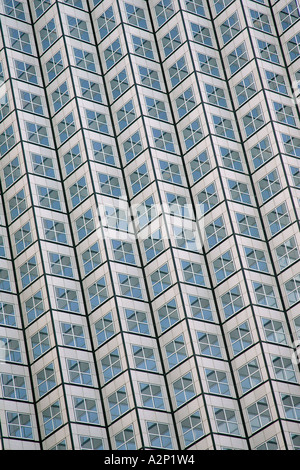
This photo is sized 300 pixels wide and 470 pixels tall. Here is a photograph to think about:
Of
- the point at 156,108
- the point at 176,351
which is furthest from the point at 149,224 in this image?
the point at 156,108

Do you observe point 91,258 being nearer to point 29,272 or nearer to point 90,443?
point 29,272

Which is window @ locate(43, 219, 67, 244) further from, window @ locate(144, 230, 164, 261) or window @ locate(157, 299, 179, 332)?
window @ locate(157, 299, 179, 332)

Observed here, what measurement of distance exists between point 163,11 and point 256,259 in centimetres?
3090

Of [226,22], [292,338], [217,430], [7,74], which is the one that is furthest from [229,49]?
[217,430]

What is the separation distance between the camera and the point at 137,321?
113188 millimetres

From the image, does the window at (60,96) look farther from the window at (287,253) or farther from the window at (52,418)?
the window at (52,418)

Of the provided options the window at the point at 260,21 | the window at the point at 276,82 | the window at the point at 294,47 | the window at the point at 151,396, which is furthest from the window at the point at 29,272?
the window at the point at 294,47

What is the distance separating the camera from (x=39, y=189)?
120m

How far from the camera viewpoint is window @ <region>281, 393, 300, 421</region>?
348ft

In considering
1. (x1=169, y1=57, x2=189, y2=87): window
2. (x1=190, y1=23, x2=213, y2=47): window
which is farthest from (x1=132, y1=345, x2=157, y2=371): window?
(x1=190, y1=23, x2=213, y2=47): window

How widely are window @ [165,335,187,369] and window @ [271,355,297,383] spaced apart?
810 centimetres

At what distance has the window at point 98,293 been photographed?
4508 inches

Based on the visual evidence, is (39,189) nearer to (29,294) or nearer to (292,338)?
(29,294)

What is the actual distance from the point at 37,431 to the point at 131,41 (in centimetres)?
4196
